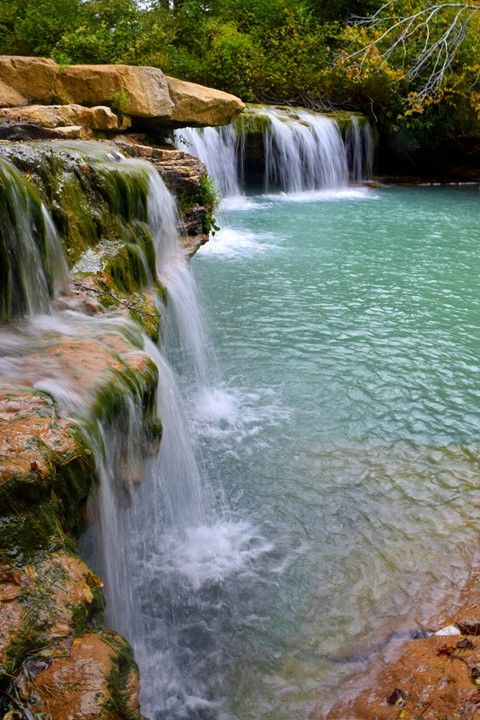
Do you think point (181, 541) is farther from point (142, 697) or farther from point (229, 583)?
point (142, 697)

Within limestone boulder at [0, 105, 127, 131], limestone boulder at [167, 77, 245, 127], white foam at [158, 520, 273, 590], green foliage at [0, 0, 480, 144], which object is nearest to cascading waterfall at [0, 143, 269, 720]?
white foam at [158, 520, 273, 590]

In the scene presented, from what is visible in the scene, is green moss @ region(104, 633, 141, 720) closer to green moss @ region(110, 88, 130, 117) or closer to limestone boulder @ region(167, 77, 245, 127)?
green moss @ region(110, 88, 130, 117)

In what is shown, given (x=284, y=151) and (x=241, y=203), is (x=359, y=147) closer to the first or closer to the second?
(x=284, y=151)

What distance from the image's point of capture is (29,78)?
10070mm

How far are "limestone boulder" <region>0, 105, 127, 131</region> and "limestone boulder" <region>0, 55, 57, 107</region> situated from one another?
1.01 meters

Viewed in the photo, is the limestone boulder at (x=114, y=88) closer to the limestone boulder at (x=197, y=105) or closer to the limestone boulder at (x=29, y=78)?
the limestone boulder at (x=29, y=78)

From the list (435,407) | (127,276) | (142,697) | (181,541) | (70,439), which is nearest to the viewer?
(70,439)

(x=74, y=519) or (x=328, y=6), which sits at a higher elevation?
(x=328, y=6)

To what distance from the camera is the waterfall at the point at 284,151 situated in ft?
55.7

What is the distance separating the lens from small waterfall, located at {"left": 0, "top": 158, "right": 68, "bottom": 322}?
418 centimetres

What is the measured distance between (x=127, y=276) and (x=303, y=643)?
3.41 metres

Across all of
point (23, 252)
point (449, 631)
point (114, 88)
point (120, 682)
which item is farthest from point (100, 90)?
point (120, 682)

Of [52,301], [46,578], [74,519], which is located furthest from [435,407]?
[46,578]

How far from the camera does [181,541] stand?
4395mm
